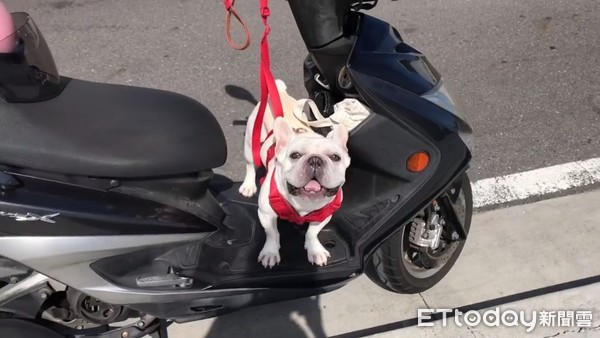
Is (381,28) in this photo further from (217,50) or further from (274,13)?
(274,13)

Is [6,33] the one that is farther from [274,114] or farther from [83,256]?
[274,114]

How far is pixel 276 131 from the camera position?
1986mm

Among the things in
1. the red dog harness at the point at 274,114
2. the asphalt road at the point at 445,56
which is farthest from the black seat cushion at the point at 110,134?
the asphalt road at the point at 445,56

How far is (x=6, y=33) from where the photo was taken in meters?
1.64

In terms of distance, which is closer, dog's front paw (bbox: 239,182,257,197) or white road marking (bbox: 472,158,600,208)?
dog's front paw (bbox: 239,182,257,197)

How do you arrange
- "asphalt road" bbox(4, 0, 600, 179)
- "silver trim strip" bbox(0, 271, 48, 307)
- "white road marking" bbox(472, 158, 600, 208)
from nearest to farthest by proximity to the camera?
"silver trim strip" bbox(0, 271, 48, 307), "white road marking" bbox(472, 158, 600, 208), "asphalt road" bbox(4, 0, 600, 179)

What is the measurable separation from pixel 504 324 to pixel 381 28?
1.28m

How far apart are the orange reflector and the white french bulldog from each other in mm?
279

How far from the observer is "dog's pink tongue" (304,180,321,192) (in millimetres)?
1860

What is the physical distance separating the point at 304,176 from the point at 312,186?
4 centimetres

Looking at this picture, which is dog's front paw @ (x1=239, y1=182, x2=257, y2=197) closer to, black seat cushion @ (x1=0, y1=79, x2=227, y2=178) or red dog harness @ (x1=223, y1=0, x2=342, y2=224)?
red dog harness @ (x1=223, y1=0, x2=342, y2=224)

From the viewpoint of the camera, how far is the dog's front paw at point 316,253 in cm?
219

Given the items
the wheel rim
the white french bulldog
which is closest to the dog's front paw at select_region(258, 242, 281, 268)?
the white french bulldog

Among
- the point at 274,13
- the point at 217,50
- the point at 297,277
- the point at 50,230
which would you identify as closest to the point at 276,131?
the point at 297,277
